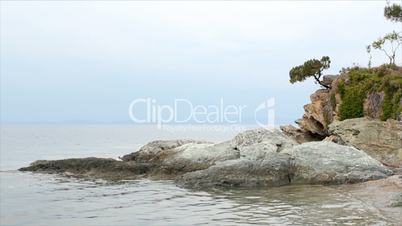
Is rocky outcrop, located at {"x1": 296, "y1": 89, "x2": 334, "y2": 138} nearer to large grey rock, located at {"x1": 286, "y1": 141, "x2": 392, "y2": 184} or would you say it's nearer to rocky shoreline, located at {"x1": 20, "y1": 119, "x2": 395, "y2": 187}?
rocky shoreline, located at {"x1": 20, "y1": 119, "x2": 395, "y2": 187}

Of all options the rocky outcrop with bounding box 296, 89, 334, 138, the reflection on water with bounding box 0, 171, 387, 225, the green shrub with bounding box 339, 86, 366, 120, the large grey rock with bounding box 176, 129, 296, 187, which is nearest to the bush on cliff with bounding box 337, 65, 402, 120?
the green shrub with bounding box 339, 86, 366, 120

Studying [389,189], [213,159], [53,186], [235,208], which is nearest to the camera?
[235,208]

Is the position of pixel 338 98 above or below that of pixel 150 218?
above

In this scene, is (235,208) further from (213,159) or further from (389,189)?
(213,159)

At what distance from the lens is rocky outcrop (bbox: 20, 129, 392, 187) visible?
2367cm

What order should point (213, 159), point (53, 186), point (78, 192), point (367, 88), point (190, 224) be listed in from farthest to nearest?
point (367, 88) < point (213, 159) < point (53, 186) < point (78, 192) < point (190, 224)

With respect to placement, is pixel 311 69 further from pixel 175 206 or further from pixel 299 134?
pixel 175 206

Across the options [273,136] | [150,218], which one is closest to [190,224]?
[150,218]

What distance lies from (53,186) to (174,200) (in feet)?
29.2

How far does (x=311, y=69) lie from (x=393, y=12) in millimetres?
8466

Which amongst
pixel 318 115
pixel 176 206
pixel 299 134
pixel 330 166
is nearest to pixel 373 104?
pixel 318 115

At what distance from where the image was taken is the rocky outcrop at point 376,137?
29.8m

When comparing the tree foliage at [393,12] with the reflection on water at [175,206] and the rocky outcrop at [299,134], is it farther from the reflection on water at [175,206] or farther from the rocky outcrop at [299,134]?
the reflection on water at [175,206]

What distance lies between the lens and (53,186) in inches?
1017
